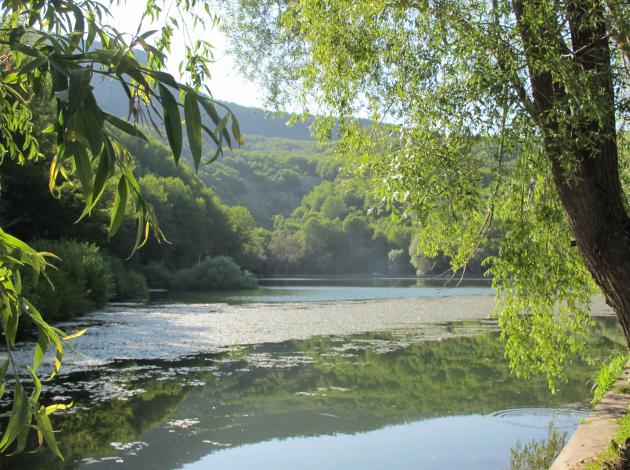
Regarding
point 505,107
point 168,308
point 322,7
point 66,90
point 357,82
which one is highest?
point 322,7

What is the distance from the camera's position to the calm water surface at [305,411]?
696 centimetres

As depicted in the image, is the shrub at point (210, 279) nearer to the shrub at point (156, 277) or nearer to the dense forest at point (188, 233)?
the dense forest at point (188, 233)

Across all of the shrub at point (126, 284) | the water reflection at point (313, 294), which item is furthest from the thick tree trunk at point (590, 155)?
the shrub at point (126, 284)

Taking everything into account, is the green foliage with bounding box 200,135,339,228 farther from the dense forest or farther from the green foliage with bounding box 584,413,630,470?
the green foliage with bounding box 584,413,630,470

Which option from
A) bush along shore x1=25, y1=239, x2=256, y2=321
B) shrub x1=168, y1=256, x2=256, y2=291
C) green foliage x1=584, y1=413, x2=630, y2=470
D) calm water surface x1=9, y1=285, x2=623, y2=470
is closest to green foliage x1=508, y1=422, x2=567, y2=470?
calm water surface x1=9, y1=285, x2=623, y2=470

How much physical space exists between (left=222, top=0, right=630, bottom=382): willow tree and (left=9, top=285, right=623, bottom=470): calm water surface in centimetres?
153

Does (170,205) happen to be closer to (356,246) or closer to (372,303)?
(372,303)

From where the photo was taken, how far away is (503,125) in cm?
531

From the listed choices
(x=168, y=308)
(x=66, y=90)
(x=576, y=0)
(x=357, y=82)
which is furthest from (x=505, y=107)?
(x=168, y=308)

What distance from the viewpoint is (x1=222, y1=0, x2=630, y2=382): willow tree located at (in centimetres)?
514

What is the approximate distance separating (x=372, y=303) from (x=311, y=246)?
236 ft

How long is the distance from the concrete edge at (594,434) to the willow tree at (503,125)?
949 mm

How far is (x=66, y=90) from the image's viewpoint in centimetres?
131

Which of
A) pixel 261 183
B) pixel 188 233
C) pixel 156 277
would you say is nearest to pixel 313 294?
pixel 156 277
